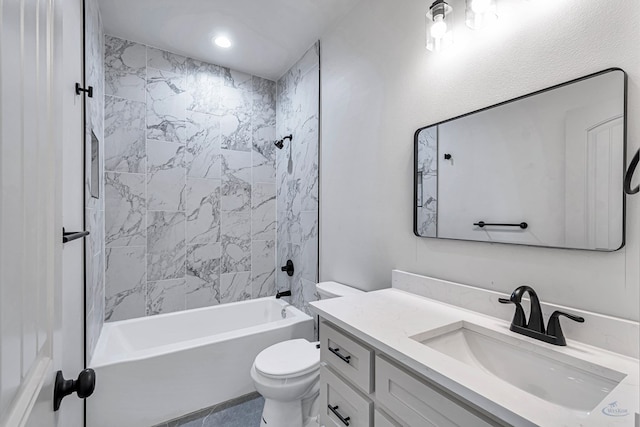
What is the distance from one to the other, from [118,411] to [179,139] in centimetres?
205

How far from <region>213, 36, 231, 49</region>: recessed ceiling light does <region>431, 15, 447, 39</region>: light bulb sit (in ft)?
5.67

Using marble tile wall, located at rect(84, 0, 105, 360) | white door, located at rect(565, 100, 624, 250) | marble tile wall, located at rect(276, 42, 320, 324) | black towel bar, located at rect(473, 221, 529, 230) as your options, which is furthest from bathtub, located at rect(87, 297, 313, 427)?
white door, located at rect(565, 100, 624, 250)

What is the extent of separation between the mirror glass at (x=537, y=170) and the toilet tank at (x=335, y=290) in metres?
0.68

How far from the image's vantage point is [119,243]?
2.44 meters

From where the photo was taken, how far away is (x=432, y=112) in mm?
1513

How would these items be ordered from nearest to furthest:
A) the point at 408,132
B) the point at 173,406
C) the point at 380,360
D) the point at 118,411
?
the point at 380,360, the point at 408,132, the point at 118,411, the point at 173,406

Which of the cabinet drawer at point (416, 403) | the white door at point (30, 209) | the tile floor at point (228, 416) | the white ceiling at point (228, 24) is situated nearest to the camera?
the white door at point (30, 209)

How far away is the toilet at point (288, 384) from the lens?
167 centimetres

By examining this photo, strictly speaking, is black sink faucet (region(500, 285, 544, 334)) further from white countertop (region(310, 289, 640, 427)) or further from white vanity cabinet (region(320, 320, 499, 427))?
white vanity cabinet (region(320, 320, 499, 427))

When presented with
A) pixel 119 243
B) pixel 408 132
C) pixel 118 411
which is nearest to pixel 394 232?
pixel 408 132

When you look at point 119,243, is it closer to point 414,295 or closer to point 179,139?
point 179,139

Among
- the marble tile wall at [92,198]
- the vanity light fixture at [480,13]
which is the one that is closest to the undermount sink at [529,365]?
the vanity light fixture at [480,13]

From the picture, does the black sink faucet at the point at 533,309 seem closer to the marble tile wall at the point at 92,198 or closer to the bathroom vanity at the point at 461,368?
the bathroom vanity at the point at 461,368

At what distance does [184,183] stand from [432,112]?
216cm
